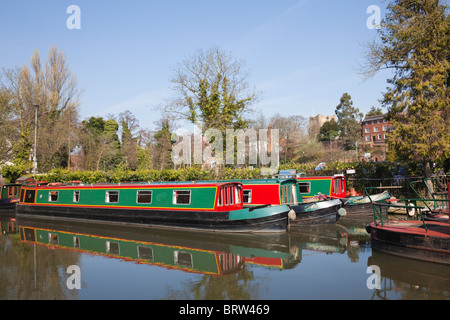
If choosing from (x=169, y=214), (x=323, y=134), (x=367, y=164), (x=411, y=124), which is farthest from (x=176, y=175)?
(x=323, y=134)

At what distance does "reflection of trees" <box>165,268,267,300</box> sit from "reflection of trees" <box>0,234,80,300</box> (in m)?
2.49

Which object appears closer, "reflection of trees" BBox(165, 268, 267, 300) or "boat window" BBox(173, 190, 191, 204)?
"reflection of trees" BBox(165, 268, 267, 300)

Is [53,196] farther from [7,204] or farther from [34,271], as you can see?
[34,271]

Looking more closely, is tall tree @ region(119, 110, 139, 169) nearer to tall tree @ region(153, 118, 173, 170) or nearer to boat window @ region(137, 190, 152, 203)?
tall tree @ region(153, 118, 173, 170)

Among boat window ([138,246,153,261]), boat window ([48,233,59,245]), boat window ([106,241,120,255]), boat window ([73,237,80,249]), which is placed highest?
boat window ([138,246,153,261])

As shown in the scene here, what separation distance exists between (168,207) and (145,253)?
13.2 feet

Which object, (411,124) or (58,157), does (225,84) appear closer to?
(411,124)

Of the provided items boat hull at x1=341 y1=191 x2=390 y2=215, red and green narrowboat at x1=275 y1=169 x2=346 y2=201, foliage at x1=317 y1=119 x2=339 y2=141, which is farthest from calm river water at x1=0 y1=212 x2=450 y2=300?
foliage at x1=317 y1=119 x2=339 y2=141

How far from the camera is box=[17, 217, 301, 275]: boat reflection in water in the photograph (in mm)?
10141

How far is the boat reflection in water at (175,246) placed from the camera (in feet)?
33.3

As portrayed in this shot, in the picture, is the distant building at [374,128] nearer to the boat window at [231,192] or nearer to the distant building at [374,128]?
the distant building at [374,128]

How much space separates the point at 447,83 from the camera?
18.2 meters

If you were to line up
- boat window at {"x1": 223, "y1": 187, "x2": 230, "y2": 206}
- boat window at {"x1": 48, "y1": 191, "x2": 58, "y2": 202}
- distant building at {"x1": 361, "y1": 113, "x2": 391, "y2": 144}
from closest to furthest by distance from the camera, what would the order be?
1. boat window at {"x1": 223, "y1": 187, "x2": 230, "y2": 206}
2. boat window at {"x1": 48, "y1": 191, "x2": 58, "y2": 202}
3. distant building at {"x1": 361, "y1": 113, "x2": 391, "y2": 144}

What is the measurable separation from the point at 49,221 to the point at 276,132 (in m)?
35.3
